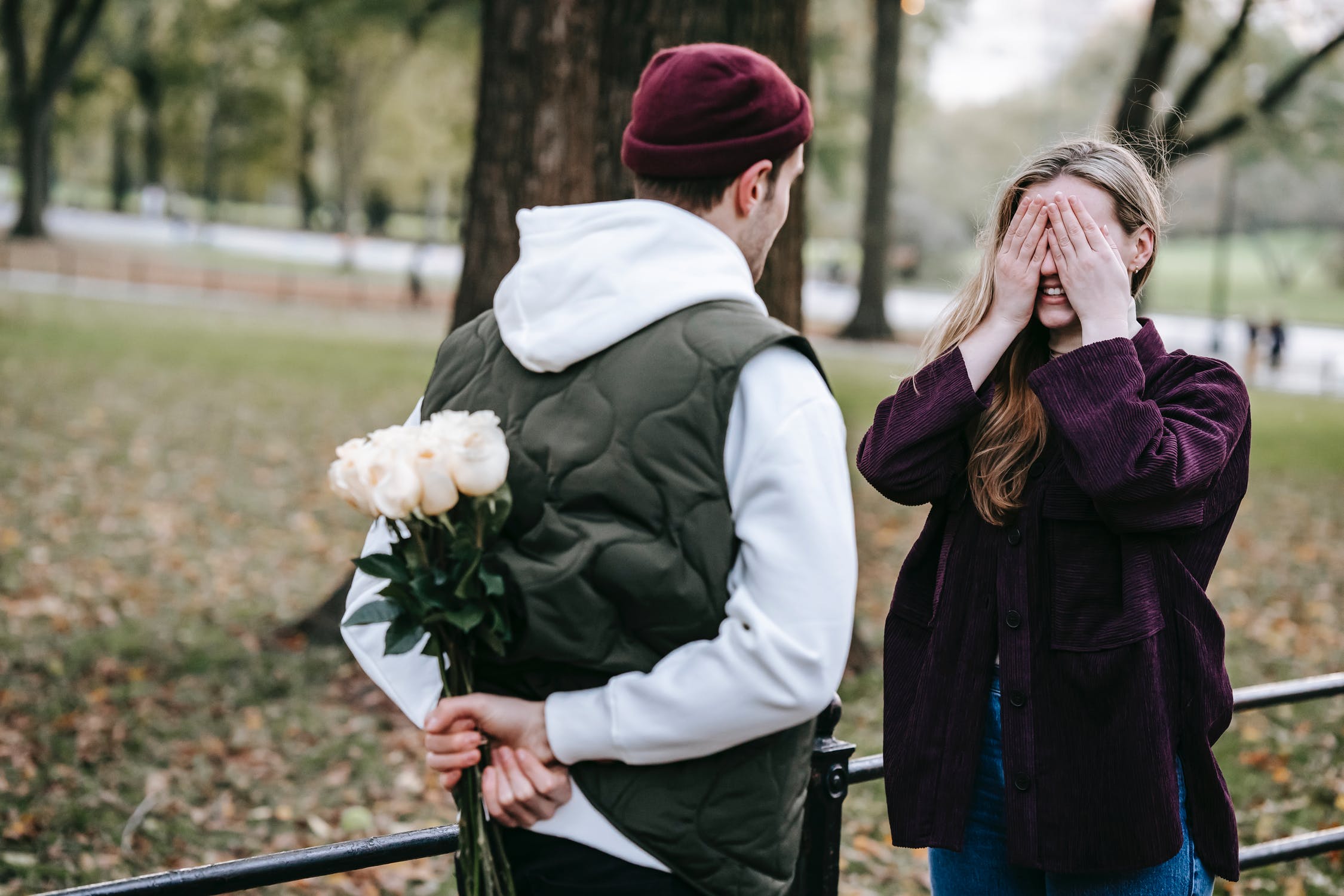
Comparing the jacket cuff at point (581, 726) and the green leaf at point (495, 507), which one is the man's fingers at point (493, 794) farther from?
the green leaf at point (495, 507)

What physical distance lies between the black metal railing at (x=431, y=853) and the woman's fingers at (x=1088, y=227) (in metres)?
1.00

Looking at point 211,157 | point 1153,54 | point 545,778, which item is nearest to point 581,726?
point 545,778

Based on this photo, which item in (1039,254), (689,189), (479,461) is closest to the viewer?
(479,461)

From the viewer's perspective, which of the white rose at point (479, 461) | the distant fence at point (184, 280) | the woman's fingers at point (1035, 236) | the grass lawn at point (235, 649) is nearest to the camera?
the white rose at point (479, 461)

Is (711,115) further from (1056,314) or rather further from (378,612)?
(378,612)

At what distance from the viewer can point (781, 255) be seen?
542 cm

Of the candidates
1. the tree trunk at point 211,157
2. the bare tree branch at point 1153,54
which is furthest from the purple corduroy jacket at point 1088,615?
the tree trunk at point 211,157

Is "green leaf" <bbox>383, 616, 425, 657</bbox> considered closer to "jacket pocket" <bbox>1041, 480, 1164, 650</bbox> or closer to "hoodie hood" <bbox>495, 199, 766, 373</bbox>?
"hoodie hood" <bbox>495, 199, 766, 373</bbox>

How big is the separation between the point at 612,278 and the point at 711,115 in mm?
290

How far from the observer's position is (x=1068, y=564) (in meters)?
2.06

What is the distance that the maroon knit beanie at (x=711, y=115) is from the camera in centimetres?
177

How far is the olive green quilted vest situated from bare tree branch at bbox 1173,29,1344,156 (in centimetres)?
1544

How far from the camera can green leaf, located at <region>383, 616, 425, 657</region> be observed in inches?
67.7

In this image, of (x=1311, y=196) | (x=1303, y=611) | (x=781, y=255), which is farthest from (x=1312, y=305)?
(x=781, y=255)
